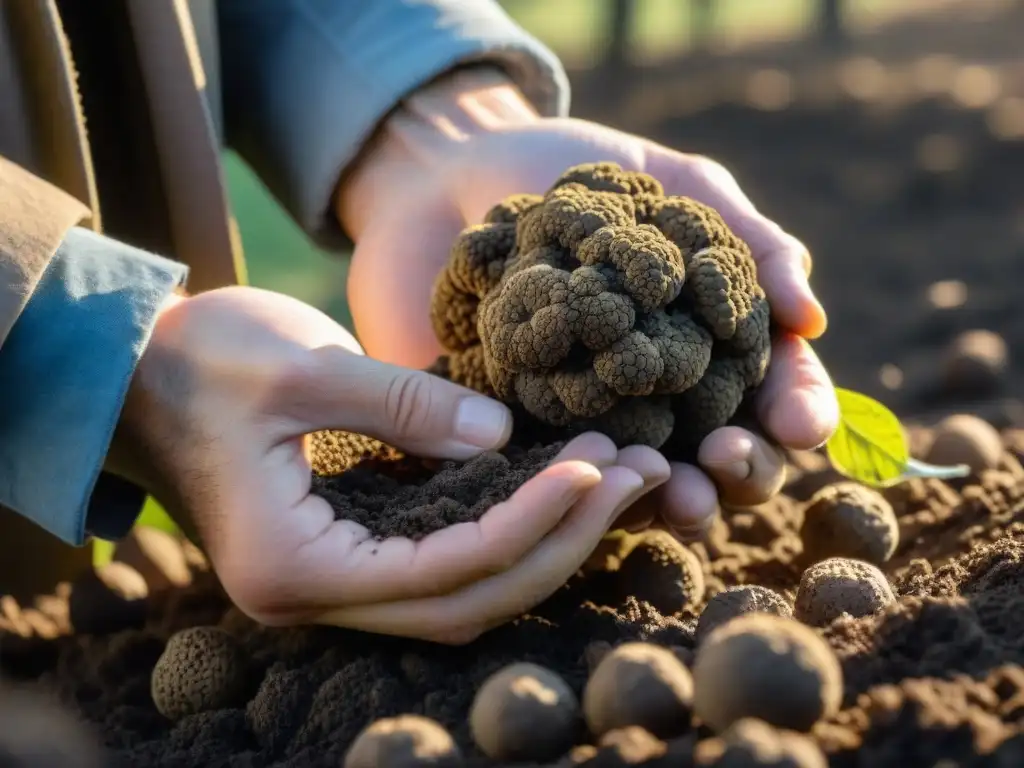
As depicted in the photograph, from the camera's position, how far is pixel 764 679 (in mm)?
868

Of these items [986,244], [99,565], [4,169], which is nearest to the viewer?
[4,169]

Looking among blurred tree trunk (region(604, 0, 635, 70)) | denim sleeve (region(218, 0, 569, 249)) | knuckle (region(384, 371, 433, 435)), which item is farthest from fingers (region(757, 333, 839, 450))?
blurred tree trunk (region(604, 0, 635, 70))

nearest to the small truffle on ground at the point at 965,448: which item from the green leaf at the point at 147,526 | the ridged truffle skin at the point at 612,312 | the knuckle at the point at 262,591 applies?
the ridged truffle skin at the point at 612,312

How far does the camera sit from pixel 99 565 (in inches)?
73.3

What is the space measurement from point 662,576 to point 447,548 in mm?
322

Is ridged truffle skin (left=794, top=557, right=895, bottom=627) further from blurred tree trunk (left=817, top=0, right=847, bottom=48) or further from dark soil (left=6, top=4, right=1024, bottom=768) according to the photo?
blurred tree trunk (left=817, top=0, right=847, bottom=48)

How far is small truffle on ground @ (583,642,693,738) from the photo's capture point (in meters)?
0.92

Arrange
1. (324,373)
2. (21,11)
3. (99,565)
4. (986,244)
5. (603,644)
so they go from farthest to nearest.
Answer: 1. (986,244)
2. (99,565)
3. (21,11)
4. (324,373)
5. (603,644)

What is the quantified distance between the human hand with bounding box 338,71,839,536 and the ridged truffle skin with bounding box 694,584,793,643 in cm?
11

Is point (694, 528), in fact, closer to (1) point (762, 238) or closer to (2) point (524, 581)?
(2) point (524, 581)

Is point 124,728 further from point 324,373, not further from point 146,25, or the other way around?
point 146,25

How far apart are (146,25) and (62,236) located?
0.41 m

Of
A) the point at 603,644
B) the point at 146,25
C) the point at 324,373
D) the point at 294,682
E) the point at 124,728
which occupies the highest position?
the point at 146,25

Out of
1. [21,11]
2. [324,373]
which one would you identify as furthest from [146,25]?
[324,373]
